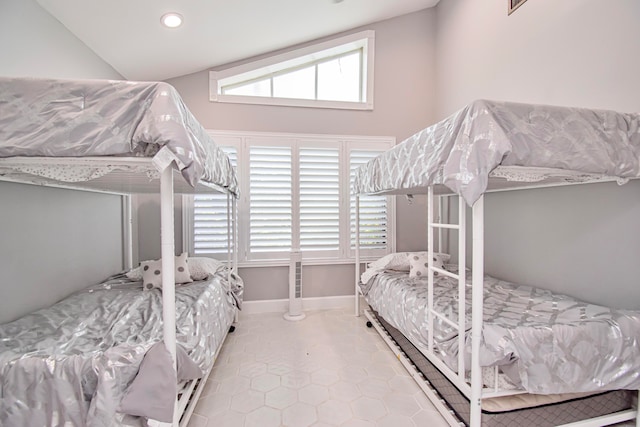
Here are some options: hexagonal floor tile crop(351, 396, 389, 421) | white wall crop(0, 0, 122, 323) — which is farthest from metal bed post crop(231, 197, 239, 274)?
hexagonal floor tile crop(351, 396, 389, 421)

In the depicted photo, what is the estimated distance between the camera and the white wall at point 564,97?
1809mm

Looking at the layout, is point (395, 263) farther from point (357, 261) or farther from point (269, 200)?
point (269, 200)

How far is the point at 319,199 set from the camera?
3.52 metres

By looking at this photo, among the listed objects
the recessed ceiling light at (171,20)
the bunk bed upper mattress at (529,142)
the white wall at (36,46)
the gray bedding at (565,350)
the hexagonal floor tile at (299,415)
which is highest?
the recessed ceiling light at (171,20)

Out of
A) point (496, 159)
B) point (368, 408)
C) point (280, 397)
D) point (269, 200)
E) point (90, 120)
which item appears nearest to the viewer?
point (90, 120)

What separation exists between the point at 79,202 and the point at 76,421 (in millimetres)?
1863

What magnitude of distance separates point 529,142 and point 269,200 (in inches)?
103

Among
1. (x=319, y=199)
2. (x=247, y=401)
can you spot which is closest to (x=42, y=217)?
(x=247, y=401)

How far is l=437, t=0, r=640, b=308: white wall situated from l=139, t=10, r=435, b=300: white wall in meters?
0.67

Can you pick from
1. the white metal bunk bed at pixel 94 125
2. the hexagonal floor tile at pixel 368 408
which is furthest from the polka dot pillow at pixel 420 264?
the white metal bunk bed at pixel 94 125

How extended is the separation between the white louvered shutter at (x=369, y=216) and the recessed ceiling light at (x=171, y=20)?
2.12 meters

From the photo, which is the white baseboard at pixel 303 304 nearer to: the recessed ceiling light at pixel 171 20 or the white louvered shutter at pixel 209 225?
the white louvered shutter at pixel 209 225

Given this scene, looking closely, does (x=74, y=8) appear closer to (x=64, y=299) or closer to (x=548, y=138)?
(x=64, y=299)

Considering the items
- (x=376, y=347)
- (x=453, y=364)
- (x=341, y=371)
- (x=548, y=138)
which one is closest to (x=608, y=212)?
(x=548, y=138)
